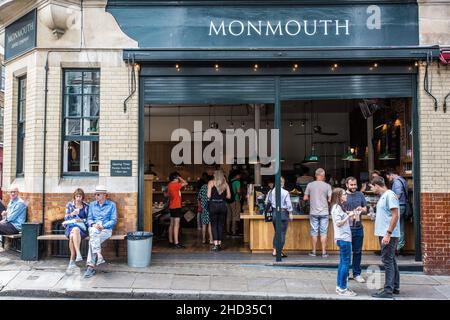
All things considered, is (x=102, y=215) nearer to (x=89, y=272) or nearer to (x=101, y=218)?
(x=101, y=218)

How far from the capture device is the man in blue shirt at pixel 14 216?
8.77 meters

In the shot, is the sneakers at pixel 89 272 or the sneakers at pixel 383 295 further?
the sneakers at pixel 89 272

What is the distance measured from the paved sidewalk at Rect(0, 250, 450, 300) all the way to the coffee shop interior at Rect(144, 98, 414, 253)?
1.12 m

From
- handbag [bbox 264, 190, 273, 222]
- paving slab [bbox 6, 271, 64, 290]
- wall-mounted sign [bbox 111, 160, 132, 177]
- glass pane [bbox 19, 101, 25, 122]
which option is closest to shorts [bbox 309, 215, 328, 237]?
handbag [bbox 264, 190, 273, 222]

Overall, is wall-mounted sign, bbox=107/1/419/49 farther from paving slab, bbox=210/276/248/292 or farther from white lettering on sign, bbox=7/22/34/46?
paving slab, bbox=210/276/248/292

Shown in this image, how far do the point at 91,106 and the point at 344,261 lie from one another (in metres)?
5.88

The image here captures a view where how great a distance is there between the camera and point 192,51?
8539 mm

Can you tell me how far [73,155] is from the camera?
908cm

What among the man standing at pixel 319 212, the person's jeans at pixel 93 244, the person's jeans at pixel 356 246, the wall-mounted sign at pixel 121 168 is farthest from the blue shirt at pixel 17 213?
the person's jeans at pixel 356 246

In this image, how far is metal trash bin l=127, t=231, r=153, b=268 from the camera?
8113 mm

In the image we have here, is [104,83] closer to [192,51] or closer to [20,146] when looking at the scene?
[192,51]

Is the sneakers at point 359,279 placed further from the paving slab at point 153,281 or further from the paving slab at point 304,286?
the paving slab at point 153,281

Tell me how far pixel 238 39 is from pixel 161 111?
23.4 ft

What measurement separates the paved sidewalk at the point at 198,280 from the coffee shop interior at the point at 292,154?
3.68 feet
